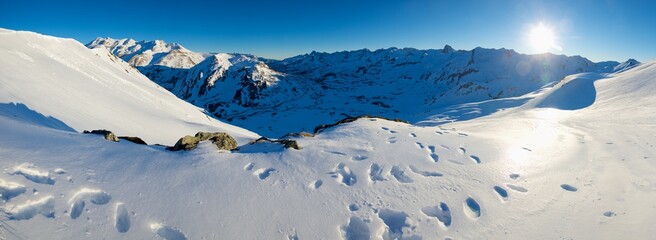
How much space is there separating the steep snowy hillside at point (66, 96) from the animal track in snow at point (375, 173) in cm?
1168

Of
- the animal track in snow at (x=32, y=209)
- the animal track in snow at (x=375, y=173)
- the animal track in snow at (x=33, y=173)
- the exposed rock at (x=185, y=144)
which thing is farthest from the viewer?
the exposed rock at (x=185, y=144)

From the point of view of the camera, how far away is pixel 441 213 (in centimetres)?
720

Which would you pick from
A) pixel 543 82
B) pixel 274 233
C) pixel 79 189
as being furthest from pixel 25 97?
pixel 543 82

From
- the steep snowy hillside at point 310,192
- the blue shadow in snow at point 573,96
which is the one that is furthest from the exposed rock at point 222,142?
the blue shadow in snow at point 573,96

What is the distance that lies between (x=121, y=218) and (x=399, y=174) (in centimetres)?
686

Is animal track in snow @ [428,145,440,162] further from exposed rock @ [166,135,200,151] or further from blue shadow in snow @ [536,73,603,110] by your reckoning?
blue shadow in snow @ [536,73,603,110]

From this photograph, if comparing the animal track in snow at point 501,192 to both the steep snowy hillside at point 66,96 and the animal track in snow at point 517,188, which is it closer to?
the animal track in snow at point 517,188

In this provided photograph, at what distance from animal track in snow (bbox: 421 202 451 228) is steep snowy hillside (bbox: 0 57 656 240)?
46 mm

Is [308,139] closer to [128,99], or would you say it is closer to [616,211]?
[616,211]

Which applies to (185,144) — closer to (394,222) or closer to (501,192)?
(394,222)

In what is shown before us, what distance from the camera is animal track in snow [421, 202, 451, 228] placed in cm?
692

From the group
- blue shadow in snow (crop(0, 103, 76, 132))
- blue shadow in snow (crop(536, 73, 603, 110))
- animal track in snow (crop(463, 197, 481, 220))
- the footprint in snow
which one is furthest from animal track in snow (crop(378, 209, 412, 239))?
blue shadow in snow (crop(536, 73, 603, 110))

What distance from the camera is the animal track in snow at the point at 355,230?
6.28 meters

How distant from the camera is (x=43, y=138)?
779cm
